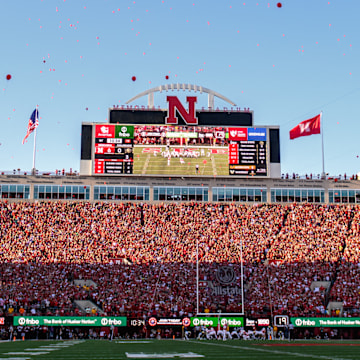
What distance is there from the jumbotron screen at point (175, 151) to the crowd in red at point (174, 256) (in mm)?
3547

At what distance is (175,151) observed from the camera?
5212 centimetres

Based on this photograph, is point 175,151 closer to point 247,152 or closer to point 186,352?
point 247,152

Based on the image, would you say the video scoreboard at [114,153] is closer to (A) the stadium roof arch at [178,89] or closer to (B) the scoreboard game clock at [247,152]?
(A) the stadium roof arch at [178,89]

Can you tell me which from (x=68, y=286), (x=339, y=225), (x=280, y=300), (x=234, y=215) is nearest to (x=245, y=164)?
(x=234, y=215)

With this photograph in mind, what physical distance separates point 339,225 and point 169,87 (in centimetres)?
2027

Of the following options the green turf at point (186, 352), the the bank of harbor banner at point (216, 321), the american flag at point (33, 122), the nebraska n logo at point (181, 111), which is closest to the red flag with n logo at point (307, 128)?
the nebraska n logo at point (181, 111)

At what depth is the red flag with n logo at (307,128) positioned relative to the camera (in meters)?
52.5

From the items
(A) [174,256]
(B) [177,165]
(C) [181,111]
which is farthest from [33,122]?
(A) [174,256]

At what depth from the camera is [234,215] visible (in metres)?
52.4

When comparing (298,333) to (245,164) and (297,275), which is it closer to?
(297,275)

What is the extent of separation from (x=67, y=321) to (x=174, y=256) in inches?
453

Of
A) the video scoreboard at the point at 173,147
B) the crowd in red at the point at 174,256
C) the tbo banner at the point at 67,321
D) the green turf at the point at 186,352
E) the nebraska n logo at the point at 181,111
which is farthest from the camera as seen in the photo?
the nebraska n logo at the point at 181,111

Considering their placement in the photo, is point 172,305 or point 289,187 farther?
point 289,187

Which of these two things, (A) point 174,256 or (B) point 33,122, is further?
(B) point 33,122
